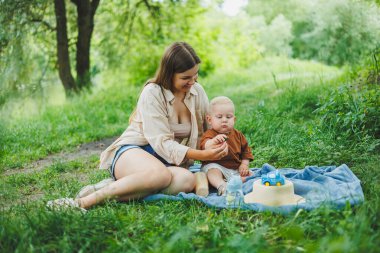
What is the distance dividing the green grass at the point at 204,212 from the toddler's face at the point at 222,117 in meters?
0.75

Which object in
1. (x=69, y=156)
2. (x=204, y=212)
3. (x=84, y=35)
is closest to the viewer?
(x=204, y=212)

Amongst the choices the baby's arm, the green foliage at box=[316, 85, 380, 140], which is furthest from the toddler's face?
the green foliage at box=[316, 85, 380, 140]

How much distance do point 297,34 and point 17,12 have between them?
56.5 feet

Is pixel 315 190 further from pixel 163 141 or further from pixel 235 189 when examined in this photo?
pixel 163 141

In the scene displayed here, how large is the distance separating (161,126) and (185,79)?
1.37 feet

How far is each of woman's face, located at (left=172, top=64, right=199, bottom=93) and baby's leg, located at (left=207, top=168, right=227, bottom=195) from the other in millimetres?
708

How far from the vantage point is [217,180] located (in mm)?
3346

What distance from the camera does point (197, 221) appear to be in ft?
8.63

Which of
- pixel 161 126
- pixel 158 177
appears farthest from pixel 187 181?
pixel 161 126

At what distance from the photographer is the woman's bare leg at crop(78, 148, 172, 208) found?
3025 mm

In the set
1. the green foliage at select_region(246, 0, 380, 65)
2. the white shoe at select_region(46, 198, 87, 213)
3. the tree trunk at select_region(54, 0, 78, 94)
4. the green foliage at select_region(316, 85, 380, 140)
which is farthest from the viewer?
the tree trunk at select_region(54, 0, 78, 94)

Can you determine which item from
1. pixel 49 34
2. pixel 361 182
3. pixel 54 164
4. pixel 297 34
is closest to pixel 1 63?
pixel 49 34

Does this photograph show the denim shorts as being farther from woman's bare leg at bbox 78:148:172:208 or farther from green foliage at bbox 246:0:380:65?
green foliage at bbox 246:0:380:65

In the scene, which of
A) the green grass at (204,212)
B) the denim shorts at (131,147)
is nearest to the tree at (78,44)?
the green grass at (204,212)
